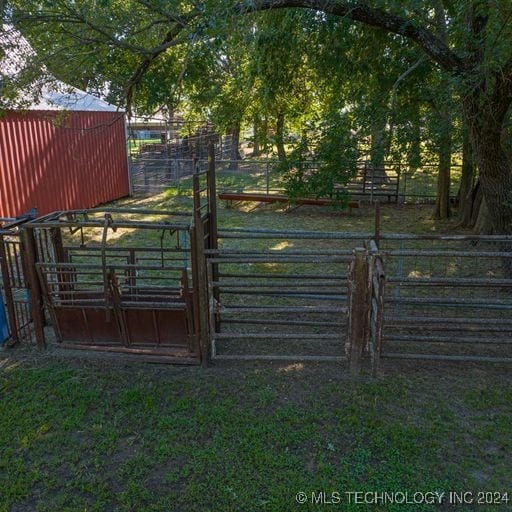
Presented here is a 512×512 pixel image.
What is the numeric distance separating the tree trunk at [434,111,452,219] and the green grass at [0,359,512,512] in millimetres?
4883

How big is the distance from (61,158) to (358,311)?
1099 cm

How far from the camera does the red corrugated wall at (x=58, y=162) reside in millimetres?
11227

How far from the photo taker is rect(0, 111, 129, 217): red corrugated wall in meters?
11.2

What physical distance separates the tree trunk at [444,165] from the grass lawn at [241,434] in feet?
15.8

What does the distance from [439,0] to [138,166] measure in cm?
1425

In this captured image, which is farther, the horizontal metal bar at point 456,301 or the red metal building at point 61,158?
the red metal building at point 61,158

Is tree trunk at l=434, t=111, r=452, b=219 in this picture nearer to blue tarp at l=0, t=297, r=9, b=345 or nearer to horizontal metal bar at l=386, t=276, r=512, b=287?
horizontal metal bar at l=386, t=276, r=512, b=287

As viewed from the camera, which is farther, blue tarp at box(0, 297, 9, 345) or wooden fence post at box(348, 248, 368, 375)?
blue tarp at box(0, 297, 9, 345)

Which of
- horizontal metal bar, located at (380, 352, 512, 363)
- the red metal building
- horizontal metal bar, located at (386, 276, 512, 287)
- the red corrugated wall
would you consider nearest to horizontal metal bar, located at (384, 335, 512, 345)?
horizontal metal bar, located at (380, 352, 512, 363)

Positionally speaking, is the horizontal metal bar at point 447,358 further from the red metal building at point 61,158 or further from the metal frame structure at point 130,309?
the red metal building at point 61,158

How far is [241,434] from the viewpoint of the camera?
3812 mm

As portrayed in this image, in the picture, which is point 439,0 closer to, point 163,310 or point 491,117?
point 491,117

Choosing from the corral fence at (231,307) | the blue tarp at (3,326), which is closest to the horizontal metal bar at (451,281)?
the corral fence at (231,307)

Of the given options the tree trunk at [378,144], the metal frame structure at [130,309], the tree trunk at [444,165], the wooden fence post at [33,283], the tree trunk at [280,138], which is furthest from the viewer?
the tree trunk at [280,138]
